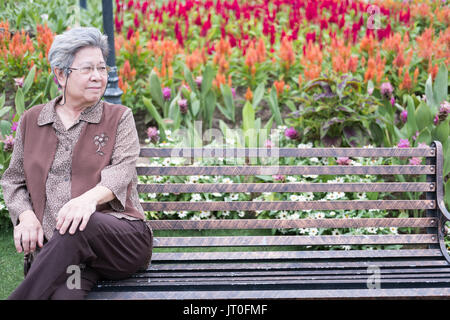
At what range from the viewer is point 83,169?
2588mm

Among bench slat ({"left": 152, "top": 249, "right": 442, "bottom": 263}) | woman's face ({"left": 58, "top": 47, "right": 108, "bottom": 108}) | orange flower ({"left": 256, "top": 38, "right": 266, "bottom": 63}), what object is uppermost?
orange flower ({"left": 256, "top": 38, "right": 266, "bottom": 63})

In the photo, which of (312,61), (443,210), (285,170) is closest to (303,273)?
(285,170)

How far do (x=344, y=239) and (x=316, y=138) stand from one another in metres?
1.41

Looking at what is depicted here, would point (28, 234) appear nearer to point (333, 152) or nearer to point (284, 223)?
point (284, 223)

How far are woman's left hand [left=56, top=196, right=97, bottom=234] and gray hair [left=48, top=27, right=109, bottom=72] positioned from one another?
64 cm

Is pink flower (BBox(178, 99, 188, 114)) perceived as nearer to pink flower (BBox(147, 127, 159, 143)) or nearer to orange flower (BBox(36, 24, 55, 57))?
pink flower (BBox(147, 127, 159, 143))

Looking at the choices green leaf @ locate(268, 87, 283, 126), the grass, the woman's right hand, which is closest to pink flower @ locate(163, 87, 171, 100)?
green leaf @ locate(268, 87, 283, 126)

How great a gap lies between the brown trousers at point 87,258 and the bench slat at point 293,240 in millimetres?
294

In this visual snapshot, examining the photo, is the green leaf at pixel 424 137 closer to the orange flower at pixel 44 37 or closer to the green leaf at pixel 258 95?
the green leaf at pixel 258 95

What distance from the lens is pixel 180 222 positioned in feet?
9.64

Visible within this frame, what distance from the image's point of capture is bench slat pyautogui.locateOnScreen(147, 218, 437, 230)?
2916mm

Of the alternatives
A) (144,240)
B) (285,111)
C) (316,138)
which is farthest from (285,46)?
(144,240)

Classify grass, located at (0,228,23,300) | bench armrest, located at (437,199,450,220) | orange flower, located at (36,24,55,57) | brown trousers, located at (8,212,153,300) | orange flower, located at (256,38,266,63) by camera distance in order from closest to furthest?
brown trousers, located at (8,212,153,300) → bench armrest, located at (437,199,450,220) → grass, located at (0,228,23,300) → orange flower, located at (36,24,55,57) → orange flower, located at (256,38,266,63)
